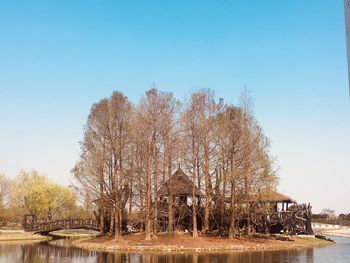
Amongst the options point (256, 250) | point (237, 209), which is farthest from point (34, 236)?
point (256, 250)

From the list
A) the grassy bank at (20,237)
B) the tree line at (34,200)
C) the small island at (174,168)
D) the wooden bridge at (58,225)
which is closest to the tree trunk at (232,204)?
the small island at (174,168)

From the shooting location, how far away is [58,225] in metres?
51.5

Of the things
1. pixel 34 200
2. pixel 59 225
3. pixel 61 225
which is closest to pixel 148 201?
pixel 61 225

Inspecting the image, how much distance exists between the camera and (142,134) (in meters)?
39.5

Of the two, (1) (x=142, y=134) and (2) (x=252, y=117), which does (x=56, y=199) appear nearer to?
(1) (x=142, y=134)

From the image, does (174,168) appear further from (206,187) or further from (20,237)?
(20,237)

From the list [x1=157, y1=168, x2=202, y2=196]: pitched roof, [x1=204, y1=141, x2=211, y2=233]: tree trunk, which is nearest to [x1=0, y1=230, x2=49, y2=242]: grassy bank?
[x1=157, y1=168, x2=202, y2=196]: pitched roof

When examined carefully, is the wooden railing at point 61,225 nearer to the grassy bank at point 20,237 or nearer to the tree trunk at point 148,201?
the grassy bank at point 20,237

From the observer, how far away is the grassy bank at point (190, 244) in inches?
1314

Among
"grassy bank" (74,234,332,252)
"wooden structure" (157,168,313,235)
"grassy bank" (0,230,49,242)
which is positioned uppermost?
"wooden structure" (157,168,313,235)

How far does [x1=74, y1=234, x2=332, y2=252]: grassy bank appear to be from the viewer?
33375 millimetres

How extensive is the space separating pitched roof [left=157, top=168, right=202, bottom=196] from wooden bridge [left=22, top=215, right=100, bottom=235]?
38.9 ft

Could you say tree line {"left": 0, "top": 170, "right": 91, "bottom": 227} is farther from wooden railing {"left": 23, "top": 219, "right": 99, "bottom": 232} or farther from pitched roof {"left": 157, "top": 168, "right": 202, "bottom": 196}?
pitched roof {"left": 157, "top": 168, "right": 202, "bottom": 196}

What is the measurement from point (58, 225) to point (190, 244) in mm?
23135
